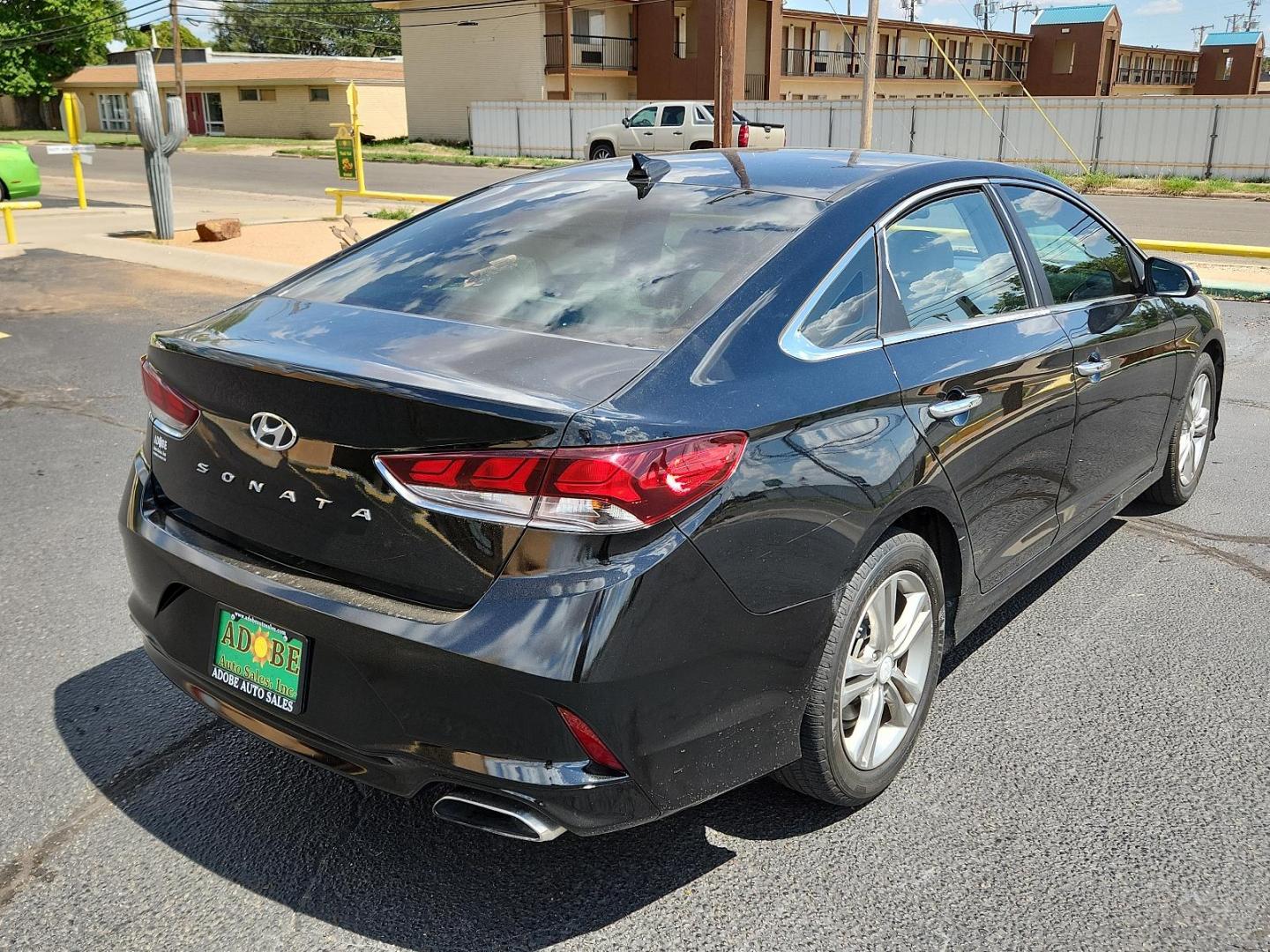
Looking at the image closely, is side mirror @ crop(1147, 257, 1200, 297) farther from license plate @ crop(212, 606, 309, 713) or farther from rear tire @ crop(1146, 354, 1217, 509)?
license plate @ crop(212, 606, 309, 713)

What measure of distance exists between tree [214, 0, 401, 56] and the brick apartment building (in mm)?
47461

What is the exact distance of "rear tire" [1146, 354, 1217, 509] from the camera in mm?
5172

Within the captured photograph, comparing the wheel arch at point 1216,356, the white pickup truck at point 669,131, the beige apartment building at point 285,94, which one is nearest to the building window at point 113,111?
the beige apartment building at point 285,94

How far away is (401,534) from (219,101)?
64488mm

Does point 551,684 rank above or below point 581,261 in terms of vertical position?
below

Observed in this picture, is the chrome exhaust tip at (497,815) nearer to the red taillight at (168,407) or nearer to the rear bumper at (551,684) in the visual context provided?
the rear bumper at (551,684)

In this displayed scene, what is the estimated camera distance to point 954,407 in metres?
3.15

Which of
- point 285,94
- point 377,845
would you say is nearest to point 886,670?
point 377,845

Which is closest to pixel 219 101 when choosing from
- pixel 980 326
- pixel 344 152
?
pixel 344 152

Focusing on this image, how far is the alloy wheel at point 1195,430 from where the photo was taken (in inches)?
209

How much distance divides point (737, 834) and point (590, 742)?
0.85m

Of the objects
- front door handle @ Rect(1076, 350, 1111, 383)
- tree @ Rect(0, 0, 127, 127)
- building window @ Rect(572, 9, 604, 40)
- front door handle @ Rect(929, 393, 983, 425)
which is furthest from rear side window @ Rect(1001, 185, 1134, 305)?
tree @ Rect(0, 0, 127, 127)

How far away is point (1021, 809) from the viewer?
10.1 ft

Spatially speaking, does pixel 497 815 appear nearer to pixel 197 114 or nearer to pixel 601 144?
pixel 601 144
